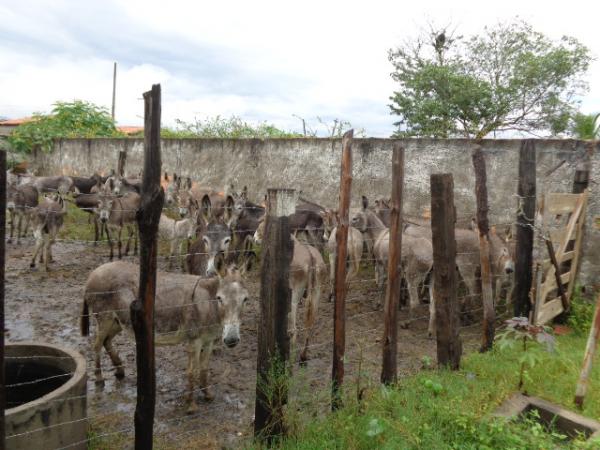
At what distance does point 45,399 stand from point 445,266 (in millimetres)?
3691

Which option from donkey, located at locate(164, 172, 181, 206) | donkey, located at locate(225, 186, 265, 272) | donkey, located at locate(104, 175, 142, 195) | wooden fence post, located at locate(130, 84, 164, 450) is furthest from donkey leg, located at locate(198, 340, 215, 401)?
donkey, located at locate(164, 172, 181, 206)

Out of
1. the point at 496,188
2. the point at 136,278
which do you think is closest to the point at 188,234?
the point at 136,278

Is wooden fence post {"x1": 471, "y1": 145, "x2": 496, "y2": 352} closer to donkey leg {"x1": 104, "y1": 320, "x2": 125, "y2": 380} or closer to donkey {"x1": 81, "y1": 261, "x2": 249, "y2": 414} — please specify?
donkey {"x1": 81, "y1": 261, "x2": 249, "y2": 414}

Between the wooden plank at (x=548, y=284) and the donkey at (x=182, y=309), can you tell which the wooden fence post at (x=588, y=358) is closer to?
the wooden plank at (x=548, y=284)

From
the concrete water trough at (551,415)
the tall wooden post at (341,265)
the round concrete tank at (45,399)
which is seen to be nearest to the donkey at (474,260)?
the concrete water trough at (551,415)

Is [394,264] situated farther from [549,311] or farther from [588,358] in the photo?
[549,311]

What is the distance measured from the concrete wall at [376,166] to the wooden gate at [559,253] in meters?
0.46

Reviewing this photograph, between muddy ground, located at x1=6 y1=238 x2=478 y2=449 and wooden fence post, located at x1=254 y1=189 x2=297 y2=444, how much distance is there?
0.82ft

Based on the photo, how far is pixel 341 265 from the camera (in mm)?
3883

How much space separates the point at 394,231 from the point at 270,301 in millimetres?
1417

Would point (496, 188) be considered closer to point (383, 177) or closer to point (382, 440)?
point (383, 177)

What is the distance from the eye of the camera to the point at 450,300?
15.3 feet

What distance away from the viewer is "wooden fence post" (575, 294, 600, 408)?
3.92 metres

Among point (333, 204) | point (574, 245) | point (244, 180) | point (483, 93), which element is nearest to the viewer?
point (574, 245)
